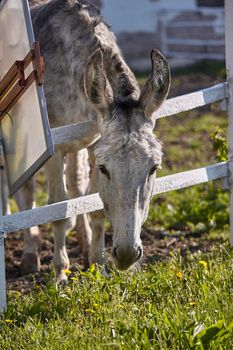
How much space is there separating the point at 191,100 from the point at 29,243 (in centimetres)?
186

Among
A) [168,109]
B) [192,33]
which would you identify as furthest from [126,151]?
[192,33]

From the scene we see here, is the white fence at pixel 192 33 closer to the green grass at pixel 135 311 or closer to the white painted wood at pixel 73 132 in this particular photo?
the white painted wood at pixel 73 132

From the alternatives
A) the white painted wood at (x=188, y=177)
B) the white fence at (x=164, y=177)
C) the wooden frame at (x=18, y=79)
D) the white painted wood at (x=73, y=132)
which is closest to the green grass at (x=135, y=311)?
the white fence at (x=164, y=177)

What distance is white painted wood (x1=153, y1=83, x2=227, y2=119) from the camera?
5.47m

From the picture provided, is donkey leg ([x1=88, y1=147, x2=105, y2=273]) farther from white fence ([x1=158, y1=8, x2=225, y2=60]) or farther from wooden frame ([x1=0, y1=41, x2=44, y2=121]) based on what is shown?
white fence ([x1=158, y1=8, x2=225, y2=60])

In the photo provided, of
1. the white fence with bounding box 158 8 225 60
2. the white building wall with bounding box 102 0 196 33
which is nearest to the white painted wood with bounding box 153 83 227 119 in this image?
the white fence with bounding box 158 8 225 60

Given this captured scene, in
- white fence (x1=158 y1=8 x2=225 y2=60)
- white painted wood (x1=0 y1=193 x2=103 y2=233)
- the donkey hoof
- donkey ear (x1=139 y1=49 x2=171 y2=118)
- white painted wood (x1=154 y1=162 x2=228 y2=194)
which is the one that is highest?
donkey ear (x1=139 y1=49 x2=171 y2=118)

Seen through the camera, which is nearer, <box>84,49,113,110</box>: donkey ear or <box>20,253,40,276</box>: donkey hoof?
<box>84,49,113,110</box>: donkey ear

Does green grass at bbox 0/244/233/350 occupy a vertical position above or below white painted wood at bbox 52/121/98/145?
below

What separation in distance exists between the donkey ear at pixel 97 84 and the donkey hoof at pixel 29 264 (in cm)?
197

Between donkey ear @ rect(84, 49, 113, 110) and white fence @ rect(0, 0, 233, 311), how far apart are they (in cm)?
30

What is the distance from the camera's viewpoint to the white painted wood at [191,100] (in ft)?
18.0

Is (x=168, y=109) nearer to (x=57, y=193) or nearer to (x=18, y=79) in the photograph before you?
(x=57, y=193)

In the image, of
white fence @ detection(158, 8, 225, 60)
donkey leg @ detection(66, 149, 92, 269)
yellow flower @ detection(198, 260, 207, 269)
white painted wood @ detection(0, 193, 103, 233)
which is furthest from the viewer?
white fence @ detection(158, 8, 225, 60)
